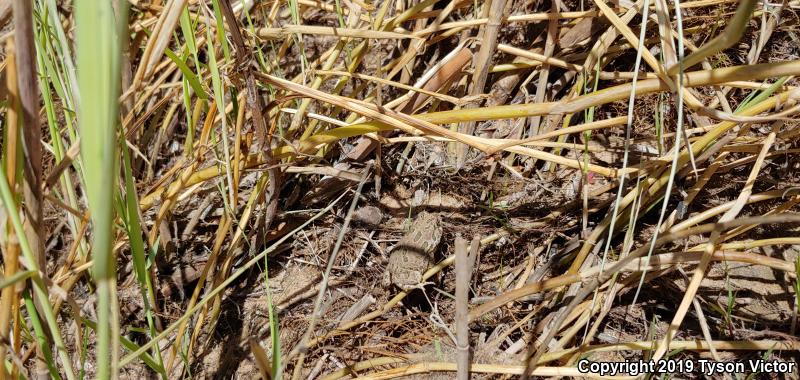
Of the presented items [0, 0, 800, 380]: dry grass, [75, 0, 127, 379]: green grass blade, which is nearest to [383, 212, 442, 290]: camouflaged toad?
[0, 0, 800, 380]: dry grass

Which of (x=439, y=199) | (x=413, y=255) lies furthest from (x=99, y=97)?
(x=439, y=199)

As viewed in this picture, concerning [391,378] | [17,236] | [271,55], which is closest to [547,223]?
[391,378]

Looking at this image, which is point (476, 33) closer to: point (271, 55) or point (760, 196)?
point (271, 55)

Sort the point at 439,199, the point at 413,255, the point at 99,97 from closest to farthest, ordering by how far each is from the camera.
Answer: the point at 99,97, the point at 413,255, the point at 439,199

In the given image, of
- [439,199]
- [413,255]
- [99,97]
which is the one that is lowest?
[99,97]

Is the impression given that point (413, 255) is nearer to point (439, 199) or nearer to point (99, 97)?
point (439, 199)

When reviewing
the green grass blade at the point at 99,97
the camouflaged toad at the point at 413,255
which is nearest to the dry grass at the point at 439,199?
the camouflaged toad at the point at 413,255

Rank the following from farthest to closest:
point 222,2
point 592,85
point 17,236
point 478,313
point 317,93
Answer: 1. point 592,85
2. point 478,313
3. point 317,93
4. point 222,2
5. point 17,236

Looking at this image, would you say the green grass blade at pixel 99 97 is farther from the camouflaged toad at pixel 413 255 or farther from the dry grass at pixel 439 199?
the camouflaged toad at pixel 413 255
